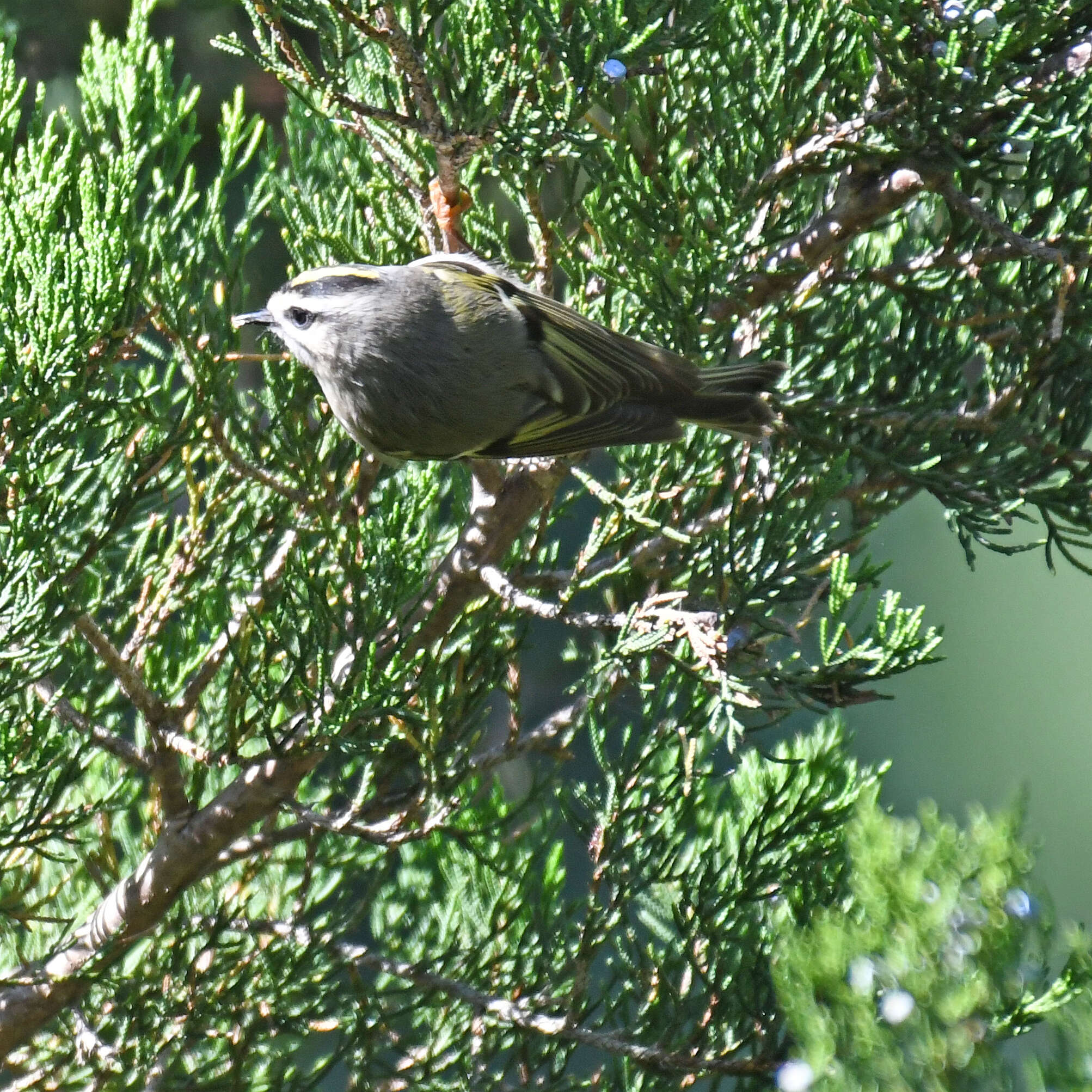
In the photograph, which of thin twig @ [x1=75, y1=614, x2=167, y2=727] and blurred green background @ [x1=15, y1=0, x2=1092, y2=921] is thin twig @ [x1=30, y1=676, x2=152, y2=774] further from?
blurred green background @ [x1=15, y1=0, x2=1092, y2=921]

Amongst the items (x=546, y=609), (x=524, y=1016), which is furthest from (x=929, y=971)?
(x=524, y=1016)

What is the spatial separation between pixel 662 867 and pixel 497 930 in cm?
26

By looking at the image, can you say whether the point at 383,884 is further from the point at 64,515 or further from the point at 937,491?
the point at 937,491

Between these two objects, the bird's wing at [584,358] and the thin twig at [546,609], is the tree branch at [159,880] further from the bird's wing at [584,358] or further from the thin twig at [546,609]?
the bird's wing at [584,358]

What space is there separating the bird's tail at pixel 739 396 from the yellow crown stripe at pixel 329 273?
0.43m

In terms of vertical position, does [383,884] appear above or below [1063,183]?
below

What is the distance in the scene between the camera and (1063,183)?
4.26ft

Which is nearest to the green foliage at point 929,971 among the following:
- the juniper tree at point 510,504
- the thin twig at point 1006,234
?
the juniper tree at point 510,504

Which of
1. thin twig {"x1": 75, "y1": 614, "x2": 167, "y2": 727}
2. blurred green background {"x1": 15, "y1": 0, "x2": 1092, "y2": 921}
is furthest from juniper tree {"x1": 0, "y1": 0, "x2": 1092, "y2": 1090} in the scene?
blurred green background {"x1": 15, "y1": 0, "x2": 1092, "y2": 921}

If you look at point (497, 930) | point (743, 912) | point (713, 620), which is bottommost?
point (743, 912)

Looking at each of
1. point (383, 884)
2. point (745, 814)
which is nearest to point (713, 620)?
point (745, 814)

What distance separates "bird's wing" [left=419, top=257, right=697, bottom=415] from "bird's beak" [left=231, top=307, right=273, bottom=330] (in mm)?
202

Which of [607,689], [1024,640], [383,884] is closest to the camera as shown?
[607,689]

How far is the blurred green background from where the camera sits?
2.53 meters
